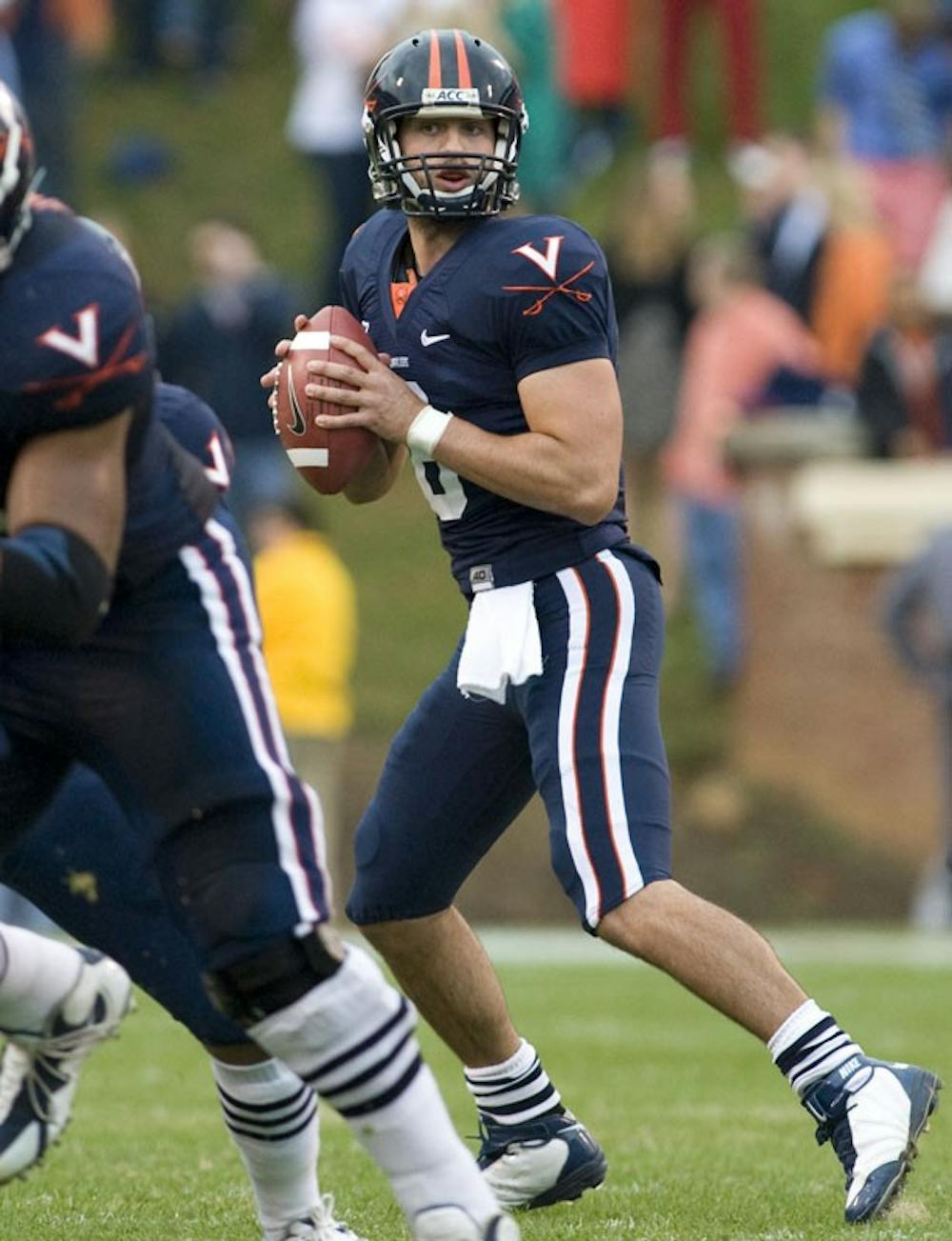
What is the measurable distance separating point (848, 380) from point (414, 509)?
3529 millimetres

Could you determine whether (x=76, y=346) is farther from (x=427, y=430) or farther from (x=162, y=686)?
(x=427, y=430)

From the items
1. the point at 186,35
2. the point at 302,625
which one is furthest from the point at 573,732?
the point at 186,35

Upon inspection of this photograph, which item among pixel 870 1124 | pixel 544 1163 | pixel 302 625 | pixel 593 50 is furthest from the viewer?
pixel 593 50

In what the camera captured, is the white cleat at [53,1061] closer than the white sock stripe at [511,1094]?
Yes

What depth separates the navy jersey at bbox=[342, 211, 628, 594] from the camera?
4.99 m

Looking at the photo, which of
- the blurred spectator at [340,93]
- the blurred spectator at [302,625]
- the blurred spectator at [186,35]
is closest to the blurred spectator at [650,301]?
the blurred spectator at [340,93]

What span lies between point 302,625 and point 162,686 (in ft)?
22.7

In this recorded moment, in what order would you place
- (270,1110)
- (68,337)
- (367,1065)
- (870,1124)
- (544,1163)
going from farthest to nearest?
(544,1163) → (870,1124) → (270,1110) → (367,1065) → (68,337)

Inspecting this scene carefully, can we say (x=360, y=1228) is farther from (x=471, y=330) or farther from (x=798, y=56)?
(x=798, y=56)

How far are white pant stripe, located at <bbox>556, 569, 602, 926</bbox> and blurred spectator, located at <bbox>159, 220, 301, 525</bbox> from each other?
7.47 m

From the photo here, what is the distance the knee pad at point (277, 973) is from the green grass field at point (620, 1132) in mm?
845

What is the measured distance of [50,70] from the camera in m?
13.4

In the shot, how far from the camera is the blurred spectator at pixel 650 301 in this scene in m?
12.8

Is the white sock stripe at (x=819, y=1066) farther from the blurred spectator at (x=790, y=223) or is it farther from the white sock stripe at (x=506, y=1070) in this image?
the blurred spectator at (x=790, y=223)
